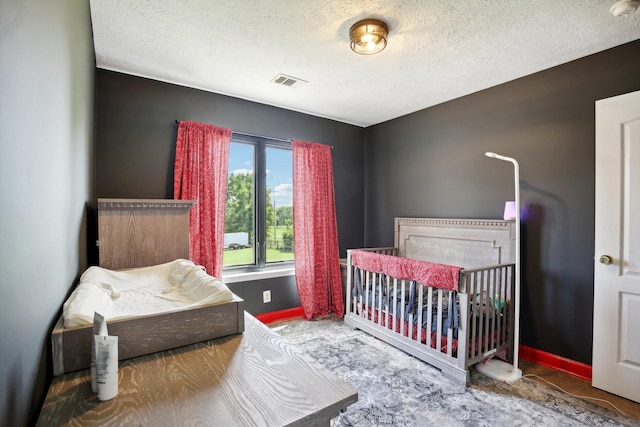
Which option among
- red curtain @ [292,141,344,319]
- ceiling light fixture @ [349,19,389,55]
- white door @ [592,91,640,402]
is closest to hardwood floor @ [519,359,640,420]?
white door @ [592,91,640,402]

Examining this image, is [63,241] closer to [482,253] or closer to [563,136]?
[482,253]

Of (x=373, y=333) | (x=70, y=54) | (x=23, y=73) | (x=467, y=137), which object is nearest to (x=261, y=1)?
(x=70, y=54)

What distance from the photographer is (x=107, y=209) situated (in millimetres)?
1804

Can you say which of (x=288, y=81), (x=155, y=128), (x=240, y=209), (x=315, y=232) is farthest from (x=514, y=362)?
(x=155, y=128)

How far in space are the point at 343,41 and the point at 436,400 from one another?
7.89ft

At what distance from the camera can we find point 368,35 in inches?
71.4

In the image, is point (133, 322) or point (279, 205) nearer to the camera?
point (133, 322)

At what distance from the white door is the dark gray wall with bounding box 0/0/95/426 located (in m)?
2.89

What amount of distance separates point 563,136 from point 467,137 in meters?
0.76

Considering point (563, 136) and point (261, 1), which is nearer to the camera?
point (261, 1)

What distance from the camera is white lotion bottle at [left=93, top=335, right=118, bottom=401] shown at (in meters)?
0.70

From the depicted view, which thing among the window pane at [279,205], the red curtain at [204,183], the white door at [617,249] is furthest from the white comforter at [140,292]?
the white door at [617,249]

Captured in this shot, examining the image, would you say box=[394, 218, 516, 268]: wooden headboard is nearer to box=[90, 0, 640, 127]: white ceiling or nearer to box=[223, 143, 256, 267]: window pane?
box=[90, 0, 640, 127]: white ceiling

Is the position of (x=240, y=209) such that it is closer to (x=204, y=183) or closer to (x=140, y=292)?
(x=204, y=183)
